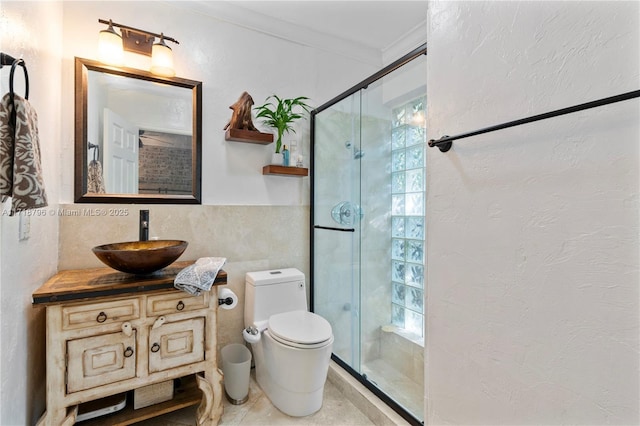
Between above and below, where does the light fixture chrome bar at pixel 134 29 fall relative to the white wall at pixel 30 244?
above

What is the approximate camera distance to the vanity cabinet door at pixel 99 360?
1.27 metres

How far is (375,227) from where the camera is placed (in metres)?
2.11

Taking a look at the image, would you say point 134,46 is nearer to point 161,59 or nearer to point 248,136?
point 161,59

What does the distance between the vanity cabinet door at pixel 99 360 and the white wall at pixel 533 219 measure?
1.30m

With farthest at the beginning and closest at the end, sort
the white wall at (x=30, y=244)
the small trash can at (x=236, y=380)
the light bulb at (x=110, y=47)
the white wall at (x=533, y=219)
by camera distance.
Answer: the small trash can at (x=236, y=380)
the light bulb at (x=110, y=47)
the white wall at (x=30, y=244)
the white wall at (x=533, y=219)

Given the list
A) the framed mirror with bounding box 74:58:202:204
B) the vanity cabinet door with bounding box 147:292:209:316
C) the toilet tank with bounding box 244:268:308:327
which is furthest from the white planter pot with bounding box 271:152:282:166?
the vanity cabinet door with bounding box 147:292:209:316

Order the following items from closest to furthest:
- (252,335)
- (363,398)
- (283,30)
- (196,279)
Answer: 1. (196,279)
2. (363,398)
3. (252,335)
4. (283,30)

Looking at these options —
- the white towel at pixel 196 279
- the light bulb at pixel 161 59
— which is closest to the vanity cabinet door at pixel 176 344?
the white towel at pixel 196 279

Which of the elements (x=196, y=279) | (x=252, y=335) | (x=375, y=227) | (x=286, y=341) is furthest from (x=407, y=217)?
(x=196, y=279)

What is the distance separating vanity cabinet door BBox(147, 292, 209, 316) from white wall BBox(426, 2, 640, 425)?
1.08m

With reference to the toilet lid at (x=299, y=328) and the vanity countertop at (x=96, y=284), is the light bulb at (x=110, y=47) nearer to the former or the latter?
the vanity countertop at (x=96, y=284)

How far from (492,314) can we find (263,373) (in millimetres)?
1473

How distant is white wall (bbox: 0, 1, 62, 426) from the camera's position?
100 cm

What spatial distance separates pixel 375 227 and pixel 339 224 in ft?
0.83
